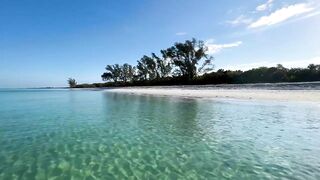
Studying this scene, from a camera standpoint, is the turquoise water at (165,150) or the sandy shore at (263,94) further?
the sandy shore at (263,94)

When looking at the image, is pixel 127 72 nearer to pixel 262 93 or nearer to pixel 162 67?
pixel 162 67

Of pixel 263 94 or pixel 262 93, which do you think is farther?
pixel 262 93

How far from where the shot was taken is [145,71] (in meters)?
93.4

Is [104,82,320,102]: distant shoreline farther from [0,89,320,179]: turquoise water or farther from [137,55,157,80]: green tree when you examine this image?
[137,55,157,80]: green tree

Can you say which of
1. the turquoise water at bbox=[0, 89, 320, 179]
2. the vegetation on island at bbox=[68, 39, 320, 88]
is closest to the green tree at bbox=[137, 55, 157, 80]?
the vegetation on island at bbox=[68, 39, 320, 88]

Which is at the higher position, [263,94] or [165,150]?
[263,94]

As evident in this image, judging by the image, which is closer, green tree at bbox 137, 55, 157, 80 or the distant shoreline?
the distant shoreline

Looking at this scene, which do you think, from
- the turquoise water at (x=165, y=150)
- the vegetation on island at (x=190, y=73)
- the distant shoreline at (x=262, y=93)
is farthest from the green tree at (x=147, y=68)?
the turquoise water at (x=165, y=150)

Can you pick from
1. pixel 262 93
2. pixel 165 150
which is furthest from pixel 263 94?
pixel 165 150

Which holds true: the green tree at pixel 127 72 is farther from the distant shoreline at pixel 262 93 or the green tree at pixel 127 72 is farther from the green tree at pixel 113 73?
the distant shoreline at pixel 262 93

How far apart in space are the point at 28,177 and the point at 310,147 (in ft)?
24.0

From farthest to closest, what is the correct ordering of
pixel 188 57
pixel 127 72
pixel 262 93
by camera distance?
pixel 127 72
pixel 188 57
pixel 262 93

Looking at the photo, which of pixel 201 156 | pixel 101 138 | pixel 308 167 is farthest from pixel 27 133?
pixel 308 167

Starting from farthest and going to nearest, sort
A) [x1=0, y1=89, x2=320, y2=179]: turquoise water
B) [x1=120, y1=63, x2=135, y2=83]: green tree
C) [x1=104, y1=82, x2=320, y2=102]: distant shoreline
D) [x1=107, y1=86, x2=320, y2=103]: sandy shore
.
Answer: [x1=120, y1=63, x2=135, y2=83]: green tree
[x1=104, y1=82, x2=320, y2=102]: distant shoreline
[x1=107, y1=86, x2=320, y2=103]: sandy shore
[x1=0, y1=89, x2=320, y2=179]: turquoise water
